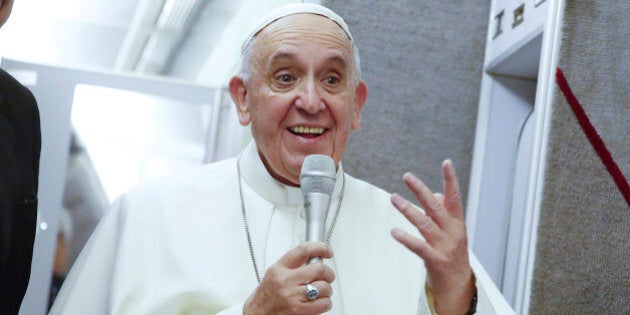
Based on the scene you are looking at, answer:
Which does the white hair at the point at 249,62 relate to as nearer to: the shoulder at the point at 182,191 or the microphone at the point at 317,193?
the shoulder at the point at 182,191

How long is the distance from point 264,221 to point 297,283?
23.1 inches

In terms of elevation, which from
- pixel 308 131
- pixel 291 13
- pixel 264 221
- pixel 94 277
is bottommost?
pixel 94 277

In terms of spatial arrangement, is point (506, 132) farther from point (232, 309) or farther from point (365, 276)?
point (232, 309)

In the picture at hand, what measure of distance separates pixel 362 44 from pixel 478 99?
0.37 metres

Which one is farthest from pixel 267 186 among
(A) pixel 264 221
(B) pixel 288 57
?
(B) pixel 288 57

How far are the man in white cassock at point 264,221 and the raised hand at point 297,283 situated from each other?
24 cm

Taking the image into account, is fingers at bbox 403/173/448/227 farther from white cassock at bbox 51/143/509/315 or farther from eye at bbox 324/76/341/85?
eye at bbox 324/76/341/85

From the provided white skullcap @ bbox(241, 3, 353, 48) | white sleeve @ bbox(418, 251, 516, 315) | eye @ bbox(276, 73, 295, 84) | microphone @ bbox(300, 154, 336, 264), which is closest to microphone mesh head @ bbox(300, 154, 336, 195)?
microphone @ bbox(300, 154, 336, 264)

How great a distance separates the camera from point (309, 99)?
5.55 feet

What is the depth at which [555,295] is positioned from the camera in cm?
204

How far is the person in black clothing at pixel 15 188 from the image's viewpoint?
1.66m

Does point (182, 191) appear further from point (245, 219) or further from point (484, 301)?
point (484, 301)

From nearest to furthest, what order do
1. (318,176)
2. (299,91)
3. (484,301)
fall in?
(318,176), (484,301), (299,91)

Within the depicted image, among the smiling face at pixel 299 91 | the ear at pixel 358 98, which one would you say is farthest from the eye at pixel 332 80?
the ear at pixel 358 98
